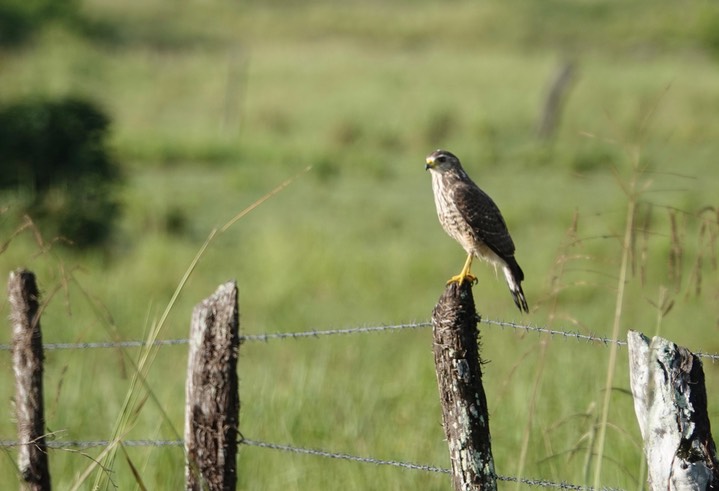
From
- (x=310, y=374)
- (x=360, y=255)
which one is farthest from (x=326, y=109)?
(x=310, y=374)

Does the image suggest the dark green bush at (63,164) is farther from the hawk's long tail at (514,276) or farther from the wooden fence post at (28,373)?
the wooden fence post at (28,373)

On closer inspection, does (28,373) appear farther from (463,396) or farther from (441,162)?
(441,162)

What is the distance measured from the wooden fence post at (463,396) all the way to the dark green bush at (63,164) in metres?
8.85

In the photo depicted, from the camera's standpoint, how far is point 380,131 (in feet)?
68.9

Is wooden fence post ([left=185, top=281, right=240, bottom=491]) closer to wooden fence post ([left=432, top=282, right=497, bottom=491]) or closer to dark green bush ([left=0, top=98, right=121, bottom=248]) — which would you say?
wooden fence post ([left=432, top=282, right=497, bottom=491])

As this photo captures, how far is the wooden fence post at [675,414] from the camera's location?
275 centimetres

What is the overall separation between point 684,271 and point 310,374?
6.50m

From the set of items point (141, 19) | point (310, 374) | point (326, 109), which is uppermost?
point (141, 19)

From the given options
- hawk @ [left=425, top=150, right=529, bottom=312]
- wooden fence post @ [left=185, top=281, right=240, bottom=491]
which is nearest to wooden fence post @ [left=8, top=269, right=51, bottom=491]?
wooden fence post @ [left=185, top=281, right=240, bottom=491]

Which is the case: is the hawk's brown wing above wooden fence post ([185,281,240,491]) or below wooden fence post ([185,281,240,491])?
above

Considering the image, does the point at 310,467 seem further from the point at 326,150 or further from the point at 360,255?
the point at 326,150

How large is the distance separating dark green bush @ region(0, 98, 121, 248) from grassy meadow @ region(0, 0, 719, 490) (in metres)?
0.46

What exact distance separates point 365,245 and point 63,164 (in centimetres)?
338

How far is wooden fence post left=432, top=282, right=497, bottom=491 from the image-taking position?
3.19m
